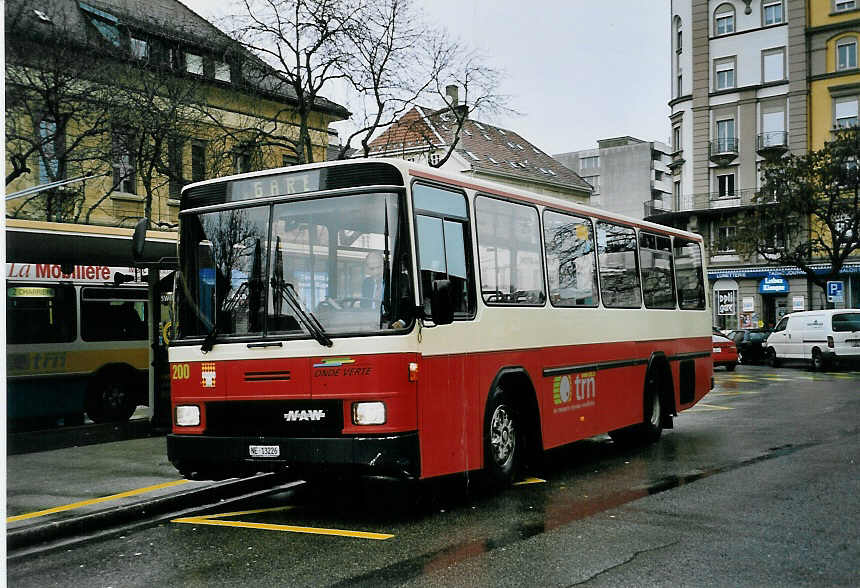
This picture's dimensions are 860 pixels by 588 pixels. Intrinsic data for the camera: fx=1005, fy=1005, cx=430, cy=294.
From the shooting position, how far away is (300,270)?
8234 mm

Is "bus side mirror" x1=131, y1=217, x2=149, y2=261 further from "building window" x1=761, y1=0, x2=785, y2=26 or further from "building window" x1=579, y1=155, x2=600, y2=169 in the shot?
"building window" x1=579, y1=155, x2=600, y2=169

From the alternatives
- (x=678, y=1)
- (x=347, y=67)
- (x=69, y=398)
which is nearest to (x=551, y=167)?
(x=678, y=1)

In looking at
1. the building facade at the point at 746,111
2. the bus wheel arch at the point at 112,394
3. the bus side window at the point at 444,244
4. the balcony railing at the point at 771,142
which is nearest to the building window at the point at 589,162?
the building facade at the point at 746,111

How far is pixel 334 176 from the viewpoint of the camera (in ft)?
27.1

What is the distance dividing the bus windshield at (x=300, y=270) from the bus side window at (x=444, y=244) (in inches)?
9.5

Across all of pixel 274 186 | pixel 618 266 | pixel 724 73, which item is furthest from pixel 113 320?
pixel 724 73

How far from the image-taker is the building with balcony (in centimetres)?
9125

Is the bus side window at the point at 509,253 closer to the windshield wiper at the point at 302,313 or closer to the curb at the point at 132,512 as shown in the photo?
the windshield wiper at the point at 302,313

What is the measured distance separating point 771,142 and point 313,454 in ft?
176

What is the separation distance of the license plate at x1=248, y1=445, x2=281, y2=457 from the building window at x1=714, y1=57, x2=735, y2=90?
55.1 meters

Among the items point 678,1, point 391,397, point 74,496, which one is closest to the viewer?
point 391,397

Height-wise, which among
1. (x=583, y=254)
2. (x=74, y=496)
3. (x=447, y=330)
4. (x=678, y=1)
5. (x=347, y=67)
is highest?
(x=678, y=1)

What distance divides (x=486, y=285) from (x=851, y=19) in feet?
173

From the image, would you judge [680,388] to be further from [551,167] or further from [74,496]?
[551,167]
